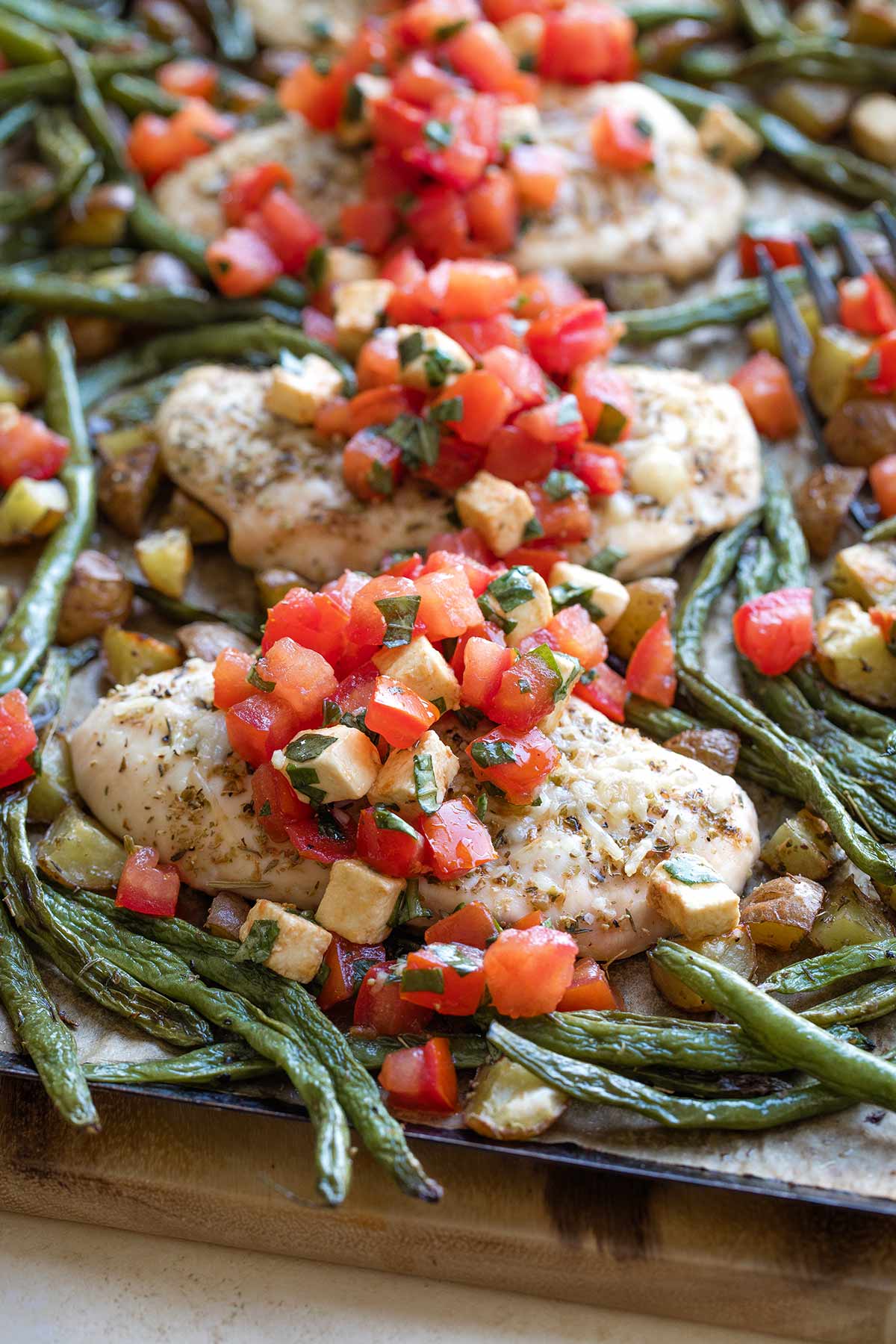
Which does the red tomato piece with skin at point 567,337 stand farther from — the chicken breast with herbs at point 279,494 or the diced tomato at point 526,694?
the diced tomato at point 526,694

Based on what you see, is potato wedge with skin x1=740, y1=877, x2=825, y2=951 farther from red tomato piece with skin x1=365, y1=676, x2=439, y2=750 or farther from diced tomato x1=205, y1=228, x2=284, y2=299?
diced tomato x1=205, y1=228, x2=284, y2=299

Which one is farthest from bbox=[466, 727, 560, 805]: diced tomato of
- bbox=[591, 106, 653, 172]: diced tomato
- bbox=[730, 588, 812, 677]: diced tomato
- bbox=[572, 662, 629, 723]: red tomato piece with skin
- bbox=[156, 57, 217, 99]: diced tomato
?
bbox=[156, 57, 217, 99]: diced tomato

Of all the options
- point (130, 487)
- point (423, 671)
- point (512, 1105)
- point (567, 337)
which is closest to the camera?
point (512, 1105)

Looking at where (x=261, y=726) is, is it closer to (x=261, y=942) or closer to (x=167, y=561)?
(x=261, y=942)

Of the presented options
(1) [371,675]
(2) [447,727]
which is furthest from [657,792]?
(1) [371,675]

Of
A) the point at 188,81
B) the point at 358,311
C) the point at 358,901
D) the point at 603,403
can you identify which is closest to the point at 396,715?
the point at 358,901

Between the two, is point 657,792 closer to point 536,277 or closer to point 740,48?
point 536,277

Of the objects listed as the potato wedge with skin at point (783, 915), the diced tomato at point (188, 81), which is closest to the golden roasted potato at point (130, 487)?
the diced tomato at point (188, 81)
